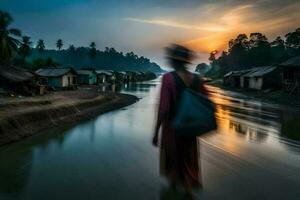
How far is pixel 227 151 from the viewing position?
10242mm

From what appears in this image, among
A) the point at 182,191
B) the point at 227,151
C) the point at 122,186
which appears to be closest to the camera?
the point at 182,191

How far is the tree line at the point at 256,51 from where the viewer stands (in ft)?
270

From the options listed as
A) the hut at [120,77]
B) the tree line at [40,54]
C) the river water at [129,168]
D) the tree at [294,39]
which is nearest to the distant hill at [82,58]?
the tree line at [40,54]

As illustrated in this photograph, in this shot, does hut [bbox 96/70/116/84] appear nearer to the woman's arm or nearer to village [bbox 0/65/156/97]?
village [bbox 0/65/156/97]

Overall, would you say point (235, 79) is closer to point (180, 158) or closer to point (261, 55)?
point (261, 55)

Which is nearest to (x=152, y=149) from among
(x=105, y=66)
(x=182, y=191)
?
(x=182, y=191)

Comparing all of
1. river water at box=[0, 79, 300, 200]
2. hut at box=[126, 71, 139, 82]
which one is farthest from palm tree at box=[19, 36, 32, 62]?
river water at box=[0, 79, 300, 200]

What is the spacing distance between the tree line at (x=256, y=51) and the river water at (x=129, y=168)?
233 feet

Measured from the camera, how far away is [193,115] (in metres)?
5.20

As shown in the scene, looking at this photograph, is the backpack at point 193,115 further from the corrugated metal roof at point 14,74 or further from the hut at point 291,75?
the hut at point 291,75

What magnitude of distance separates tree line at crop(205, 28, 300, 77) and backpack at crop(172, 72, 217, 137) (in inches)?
3028

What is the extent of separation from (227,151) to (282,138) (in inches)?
155

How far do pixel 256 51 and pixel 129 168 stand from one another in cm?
8223

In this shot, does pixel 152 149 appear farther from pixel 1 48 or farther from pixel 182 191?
pixel 1 48
